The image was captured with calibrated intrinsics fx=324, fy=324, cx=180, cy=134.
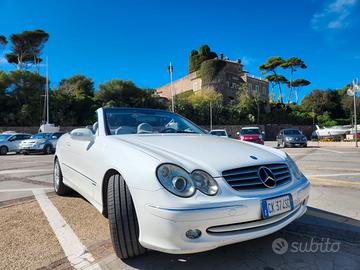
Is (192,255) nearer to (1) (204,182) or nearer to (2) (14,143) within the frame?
(1) (204,182)

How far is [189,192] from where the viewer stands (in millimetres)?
2527

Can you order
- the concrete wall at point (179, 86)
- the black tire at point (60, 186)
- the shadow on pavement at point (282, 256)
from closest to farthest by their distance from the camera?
1. the shadow on pavement at point (282, 256)
2. the black tire at point (60, 186)
3. the concrete wall at point (179, 86)

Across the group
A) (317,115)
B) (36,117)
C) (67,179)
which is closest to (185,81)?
(317,115)

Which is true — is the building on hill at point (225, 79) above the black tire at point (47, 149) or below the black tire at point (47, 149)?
above

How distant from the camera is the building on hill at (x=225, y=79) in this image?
59969 mm

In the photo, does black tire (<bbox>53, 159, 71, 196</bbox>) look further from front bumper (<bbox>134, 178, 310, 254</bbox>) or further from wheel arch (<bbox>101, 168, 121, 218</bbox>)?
front bumper (<bbox>134, 178, 310, 254</bbox>)

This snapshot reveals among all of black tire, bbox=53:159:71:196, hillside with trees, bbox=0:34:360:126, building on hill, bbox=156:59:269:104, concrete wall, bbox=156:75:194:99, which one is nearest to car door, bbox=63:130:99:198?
black tire, bbox=53:159:71:196

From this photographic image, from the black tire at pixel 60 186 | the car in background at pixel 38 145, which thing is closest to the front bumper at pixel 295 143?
the car in background at pixel 38 145

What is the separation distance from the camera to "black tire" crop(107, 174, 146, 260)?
109 inches

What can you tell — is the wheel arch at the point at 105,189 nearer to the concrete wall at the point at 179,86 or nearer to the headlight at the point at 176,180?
the headlight at the point at 176,180

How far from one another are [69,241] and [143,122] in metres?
1.72

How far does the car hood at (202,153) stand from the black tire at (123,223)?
1.46ft

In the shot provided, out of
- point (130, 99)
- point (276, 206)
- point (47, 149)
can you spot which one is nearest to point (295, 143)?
point (47, 149)

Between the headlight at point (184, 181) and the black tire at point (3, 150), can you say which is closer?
the headlight at point (184, 181)
